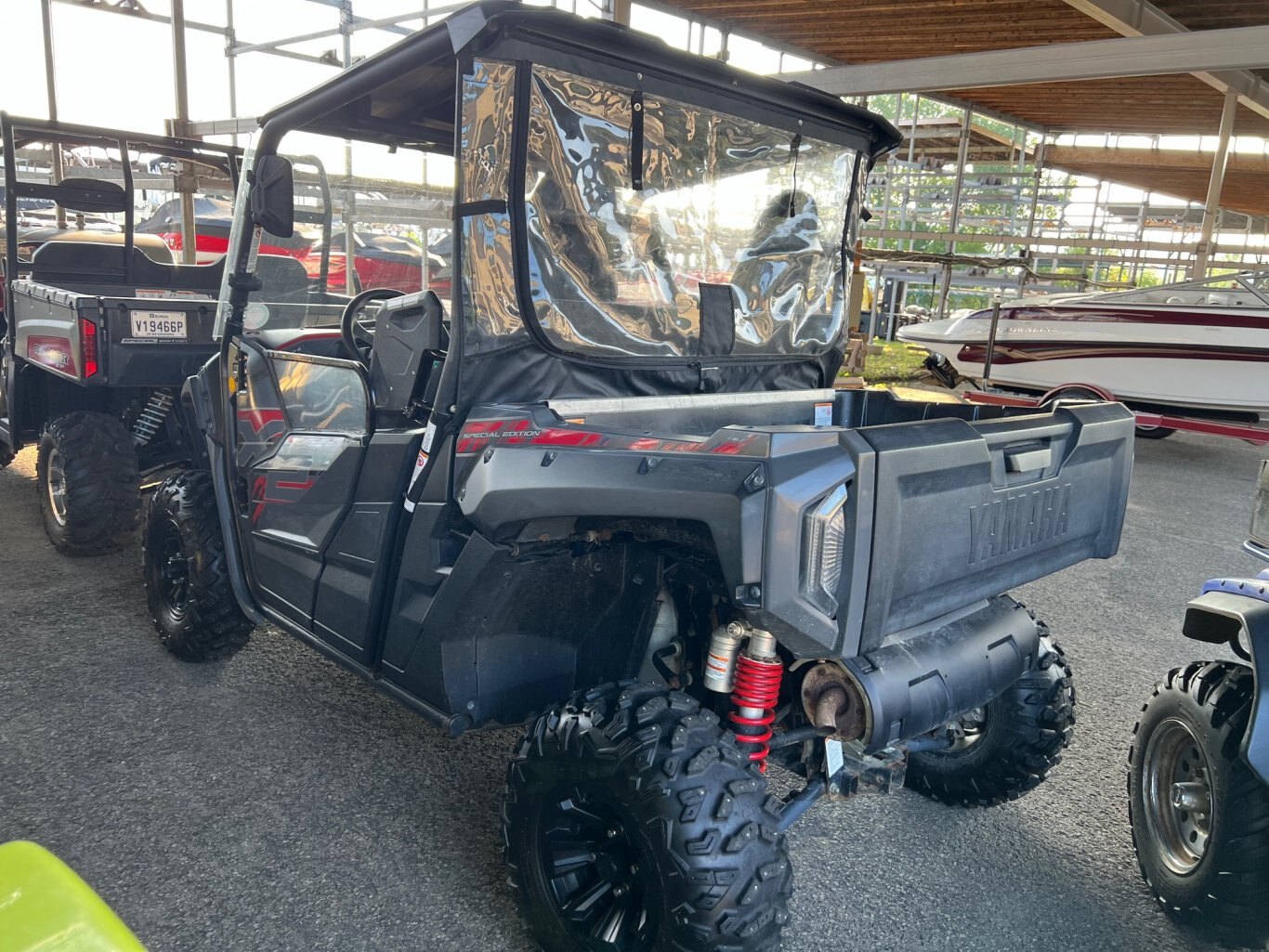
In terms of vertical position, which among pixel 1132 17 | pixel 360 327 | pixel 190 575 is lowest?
pixel 190 575

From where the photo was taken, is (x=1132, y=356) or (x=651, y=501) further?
(x=1132, y=356)

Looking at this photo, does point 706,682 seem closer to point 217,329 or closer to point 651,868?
point 651,868

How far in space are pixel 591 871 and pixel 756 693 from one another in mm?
559

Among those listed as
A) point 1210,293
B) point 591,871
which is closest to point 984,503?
point 591,871

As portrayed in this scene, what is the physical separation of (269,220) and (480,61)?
91cm

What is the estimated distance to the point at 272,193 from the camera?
102 inches

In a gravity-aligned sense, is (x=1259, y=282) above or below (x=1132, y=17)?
below

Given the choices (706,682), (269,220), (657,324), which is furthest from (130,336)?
(706,682)

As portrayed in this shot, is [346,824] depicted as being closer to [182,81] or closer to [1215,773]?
[1215,773]

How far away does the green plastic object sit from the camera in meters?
0.85

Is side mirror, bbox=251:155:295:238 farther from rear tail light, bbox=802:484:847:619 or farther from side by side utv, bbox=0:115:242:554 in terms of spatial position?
side by side utv, bbox=0:115:242:554

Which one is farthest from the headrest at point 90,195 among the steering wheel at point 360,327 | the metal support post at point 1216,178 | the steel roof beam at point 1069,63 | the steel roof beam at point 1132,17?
the metal support post at point 1216,178

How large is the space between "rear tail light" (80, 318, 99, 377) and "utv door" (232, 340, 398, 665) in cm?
169

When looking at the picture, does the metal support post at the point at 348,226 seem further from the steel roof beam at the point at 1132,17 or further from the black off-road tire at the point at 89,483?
the steel roof beam at the point at 1132,17
